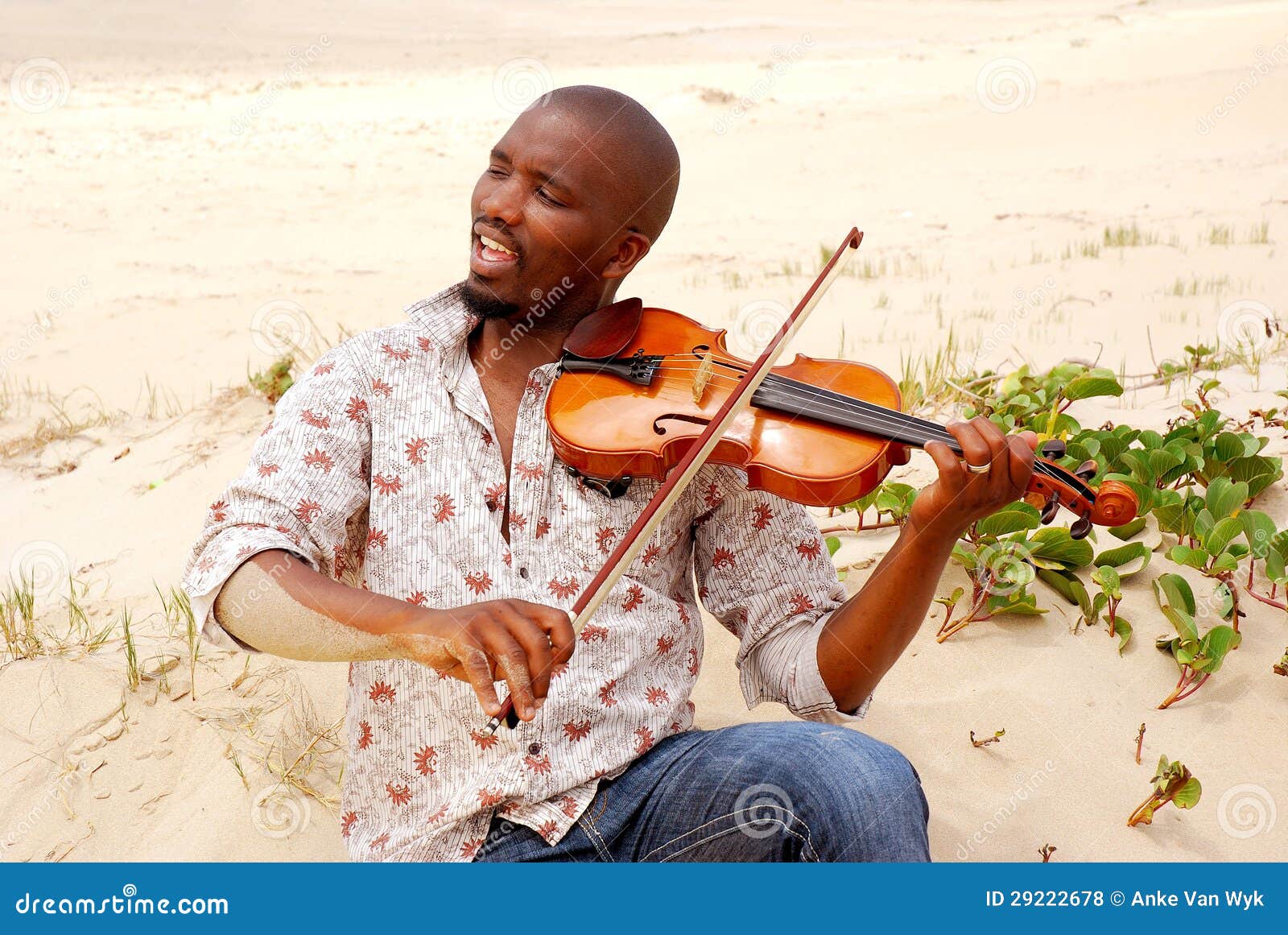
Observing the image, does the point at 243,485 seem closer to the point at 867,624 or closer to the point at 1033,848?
the point at 867,624

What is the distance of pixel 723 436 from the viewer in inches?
71.8

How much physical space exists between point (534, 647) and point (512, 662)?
0.03 metres

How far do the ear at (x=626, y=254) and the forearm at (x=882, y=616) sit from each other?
2.11 feet

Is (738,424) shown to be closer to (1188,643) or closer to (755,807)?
(755,807)

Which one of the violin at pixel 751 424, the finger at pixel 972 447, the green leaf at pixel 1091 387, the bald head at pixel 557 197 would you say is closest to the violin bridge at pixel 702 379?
the violin at pixel 751 424

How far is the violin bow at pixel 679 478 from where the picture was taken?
150 cm

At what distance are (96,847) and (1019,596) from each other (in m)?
1.98

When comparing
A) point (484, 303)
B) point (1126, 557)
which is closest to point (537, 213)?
point (484, 303)

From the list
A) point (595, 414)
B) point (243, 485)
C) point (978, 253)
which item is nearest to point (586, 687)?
point (595, 414)

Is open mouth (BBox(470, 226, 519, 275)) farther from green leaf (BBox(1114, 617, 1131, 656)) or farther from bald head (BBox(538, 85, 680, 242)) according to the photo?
green leaf (BBox(1114, 617, 1131, 656))

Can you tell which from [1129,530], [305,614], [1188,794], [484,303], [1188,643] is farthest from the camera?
[1129,530]

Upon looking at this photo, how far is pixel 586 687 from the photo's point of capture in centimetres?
179

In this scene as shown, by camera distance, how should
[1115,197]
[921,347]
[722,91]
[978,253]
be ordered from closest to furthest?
[921,347]
[978,253]
[1115,197]
[722,91]

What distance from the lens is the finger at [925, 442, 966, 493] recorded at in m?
1.62
